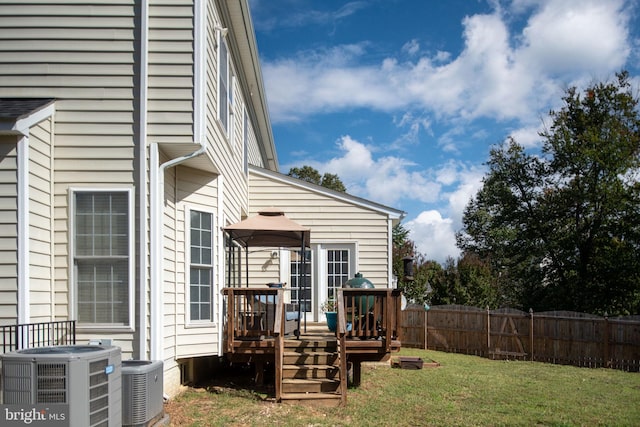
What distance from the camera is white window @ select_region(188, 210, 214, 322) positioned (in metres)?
8.17

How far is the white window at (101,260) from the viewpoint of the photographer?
23.1 ft

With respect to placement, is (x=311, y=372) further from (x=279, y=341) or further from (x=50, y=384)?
(x=50, y=384)

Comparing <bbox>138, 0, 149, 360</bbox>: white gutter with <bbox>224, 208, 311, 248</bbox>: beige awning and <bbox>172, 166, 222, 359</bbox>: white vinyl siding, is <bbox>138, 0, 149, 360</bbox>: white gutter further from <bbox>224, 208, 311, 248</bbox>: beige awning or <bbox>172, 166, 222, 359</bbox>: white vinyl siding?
<bbox>224, 208, 311, 248</bbox>: beige awning

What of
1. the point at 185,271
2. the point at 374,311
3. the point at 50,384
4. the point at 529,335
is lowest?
the point at 529,335

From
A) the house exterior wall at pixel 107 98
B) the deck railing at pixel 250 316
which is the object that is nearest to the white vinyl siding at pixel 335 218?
the deck railing at pixel 250 316

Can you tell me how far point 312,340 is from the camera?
365 inches

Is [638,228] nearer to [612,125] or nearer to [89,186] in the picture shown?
[612,125]

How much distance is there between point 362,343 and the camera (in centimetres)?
867

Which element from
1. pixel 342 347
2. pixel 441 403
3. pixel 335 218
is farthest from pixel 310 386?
pixel 335 218

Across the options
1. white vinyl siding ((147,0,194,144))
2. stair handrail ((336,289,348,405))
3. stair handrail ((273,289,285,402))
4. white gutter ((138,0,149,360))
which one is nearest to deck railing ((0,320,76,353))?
white gutter ((138,0,149,360))

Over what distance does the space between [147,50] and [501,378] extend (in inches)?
347
